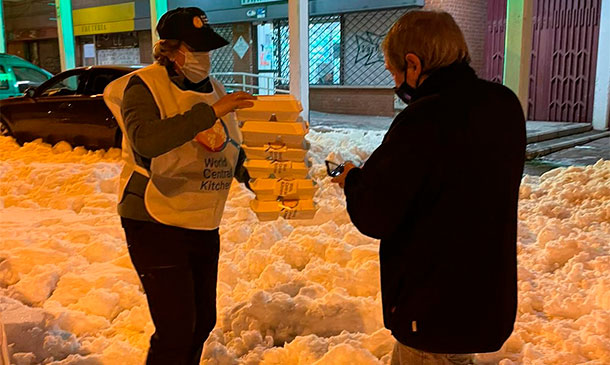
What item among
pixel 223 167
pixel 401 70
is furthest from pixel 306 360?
pixel 401 70

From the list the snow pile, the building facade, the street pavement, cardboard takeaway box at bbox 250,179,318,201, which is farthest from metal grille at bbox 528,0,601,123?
cardboard takeaway box at bbox 250,179,318,201

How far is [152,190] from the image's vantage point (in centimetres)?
245

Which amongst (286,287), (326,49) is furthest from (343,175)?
(326,49)

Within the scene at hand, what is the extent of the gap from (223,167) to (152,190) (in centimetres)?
34

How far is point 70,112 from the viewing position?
30.5 feet

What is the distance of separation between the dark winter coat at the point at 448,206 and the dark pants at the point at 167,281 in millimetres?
942

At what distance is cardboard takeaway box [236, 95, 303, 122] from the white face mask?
0.89 feet

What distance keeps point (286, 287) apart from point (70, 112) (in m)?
6.41

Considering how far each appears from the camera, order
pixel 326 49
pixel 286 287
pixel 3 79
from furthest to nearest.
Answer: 1. pixel 326 49
2. pixel 3 79
3. pixel 286 287

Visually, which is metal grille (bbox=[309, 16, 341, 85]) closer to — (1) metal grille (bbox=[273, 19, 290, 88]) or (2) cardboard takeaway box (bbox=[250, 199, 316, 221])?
(1) metal grille (bbox=[273, 19, 290, 88])

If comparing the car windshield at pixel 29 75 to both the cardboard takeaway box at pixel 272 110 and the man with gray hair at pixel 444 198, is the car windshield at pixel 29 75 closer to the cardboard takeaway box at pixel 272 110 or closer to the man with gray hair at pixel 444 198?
the cardboard takeaway box at pixel 272 110

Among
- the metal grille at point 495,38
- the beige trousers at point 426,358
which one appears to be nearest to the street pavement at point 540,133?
the metal grille at point 495,38

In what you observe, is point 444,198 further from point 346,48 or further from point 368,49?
point 346,48

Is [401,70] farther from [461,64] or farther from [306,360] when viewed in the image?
[306,360]
